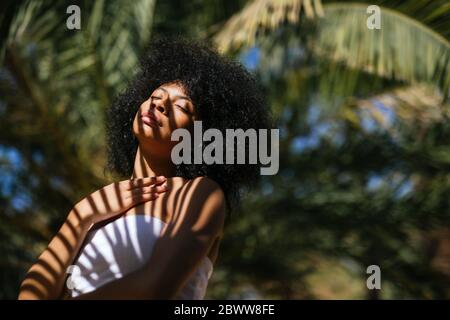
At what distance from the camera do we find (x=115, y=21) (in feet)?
18.6

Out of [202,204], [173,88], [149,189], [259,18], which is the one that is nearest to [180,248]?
[202,204]

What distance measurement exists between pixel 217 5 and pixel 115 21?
83 centimetres

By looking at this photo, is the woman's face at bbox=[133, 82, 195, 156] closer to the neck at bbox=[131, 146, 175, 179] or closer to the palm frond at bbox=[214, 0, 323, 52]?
the neck at bbox=[131, 146, 175, 179]

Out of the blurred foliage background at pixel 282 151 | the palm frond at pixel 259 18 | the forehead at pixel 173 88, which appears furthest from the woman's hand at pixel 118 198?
the blurred foliage background at pixel 282 151

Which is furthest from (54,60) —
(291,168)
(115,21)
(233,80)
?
(233,80)

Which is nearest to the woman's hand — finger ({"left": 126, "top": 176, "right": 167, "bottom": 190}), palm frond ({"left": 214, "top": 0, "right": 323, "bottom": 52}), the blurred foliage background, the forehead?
finger ({"left": 126, "top": 176, "right": 167, "bottom": 190})

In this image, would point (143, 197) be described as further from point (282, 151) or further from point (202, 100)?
point (282, 151)

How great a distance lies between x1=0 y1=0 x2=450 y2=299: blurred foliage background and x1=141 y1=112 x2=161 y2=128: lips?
3.46m

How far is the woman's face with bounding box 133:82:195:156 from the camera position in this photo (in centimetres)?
200

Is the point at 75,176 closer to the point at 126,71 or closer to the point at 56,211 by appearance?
the point at 56,211

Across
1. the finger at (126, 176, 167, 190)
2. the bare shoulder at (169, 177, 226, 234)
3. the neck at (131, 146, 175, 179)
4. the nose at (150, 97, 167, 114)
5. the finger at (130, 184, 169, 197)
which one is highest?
the nose at (150, 97, 167, 114)

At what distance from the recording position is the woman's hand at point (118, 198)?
6.14 feet

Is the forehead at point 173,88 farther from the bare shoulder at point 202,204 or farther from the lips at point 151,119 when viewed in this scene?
the bare shoulder at point 202,204

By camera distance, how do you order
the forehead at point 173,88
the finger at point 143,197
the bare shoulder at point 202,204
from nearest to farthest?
the bare shoulder at point 202,204
the finger at point 143,197
the forehead at point 173,88
